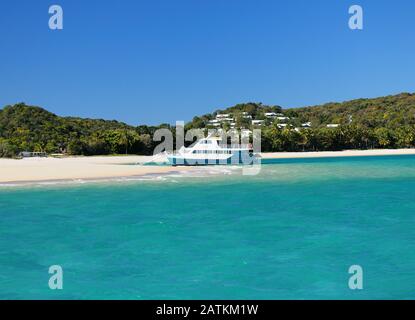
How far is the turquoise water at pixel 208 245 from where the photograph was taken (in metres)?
10.8

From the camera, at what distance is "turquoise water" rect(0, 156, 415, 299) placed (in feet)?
35.5

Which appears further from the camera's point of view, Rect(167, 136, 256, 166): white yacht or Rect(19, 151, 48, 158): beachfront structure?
Rect(19, 151, 48, 158): beachfront structure

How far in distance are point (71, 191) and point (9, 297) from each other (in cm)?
1952

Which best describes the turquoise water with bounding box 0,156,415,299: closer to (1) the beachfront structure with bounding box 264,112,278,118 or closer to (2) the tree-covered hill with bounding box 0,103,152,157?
(2) the tree-covered hill with bounding box 0,103,152,157

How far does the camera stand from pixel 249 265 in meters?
12.5

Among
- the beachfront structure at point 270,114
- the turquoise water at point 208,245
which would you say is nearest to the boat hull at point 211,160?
the turquoise water at point 208,245

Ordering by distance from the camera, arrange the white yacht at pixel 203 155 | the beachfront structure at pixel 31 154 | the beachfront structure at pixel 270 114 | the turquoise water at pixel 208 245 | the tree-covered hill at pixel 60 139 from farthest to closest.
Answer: the beachfront structure at pixel 270 114 < the tree-covered hill at pixel 60 139 < the beachfront structure at pixel 31 154 < the white yacht at pixel 203 155 < the turquoise water at pixel 208 245

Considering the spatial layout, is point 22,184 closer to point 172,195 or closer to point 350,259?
point 172,195

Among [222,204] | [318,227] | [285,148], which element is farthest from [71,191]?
[285,148]

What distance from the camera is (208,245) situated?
14.7m

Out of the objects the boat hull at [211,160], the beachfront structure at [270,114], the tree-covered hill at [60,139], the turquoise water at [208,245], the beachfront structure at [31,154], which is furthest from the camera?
the beachfront structure at [270,114]

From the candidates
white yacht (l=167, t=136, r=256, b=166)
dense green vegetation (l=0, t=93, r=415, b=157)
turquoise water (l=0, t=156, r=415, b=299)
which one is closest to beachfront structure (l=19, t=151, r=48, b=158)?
dense green vegetation (l=0, t=93, r=415, b=157)

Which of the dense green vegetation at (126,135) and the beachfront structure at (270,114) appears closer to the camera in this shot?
the dense green vegetation at (126,135)

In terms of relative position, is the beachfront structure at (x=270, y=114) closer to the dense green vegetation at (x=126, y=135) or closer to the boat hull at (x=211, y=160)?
the dense green vegetation at (x=126, y=135)
